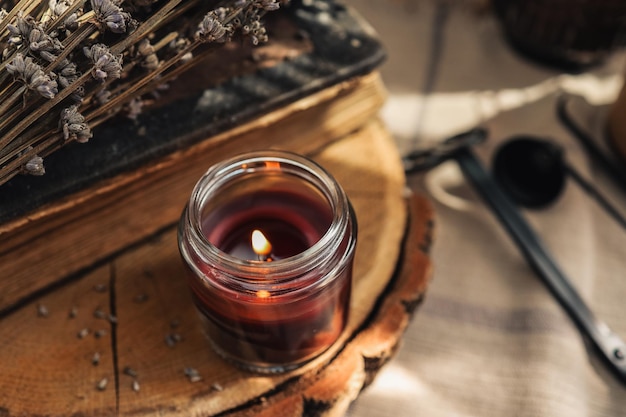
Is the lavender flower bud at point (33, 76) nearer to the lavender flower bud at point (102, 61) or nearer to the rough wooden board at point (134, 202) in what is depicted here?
the lavender flower bud at point (102, 61)

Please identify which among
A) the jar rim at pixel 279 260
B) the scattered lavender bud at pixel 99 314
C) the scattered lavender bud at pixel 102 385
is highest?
the jar rim at pixel 279 260

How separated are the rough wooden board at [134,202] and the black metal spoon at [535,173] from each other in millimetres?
259

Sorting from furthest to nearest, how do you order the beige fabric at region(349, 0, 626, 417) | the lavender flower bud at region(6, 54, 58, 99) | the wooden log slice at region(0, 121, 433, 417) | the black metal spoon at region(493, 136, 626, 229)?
the black metal spoon at region(493, 136, 626, 229) < the beige fabric at region(349, 0, 626, 417) < the wooden log slice at region(0, 121, 433, 417) < the lavender flower bud at region(6, 54, 58, 99)

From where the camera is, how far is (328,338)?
61 centimetres

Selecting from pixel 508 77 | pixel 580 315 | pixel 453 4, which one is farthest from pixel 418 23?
pixel 580 315

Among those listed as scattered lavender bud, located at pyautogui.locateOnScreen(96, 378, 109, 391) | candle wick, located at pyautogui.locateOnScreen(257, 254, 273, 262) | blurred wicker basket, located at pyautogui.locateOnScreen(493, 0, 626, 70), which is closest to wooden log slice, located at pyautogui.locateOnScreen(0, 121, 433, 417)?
scattered lavender bud, located at pyautogui.locateOnScreen(96, 378, 109, 391)

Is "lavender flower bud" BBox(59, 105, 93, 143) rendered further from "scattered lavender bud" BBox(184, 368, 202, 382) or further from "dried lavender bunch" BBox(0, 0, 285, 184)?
"scattered lavender bud" BBox(184, 368, 202, 382)

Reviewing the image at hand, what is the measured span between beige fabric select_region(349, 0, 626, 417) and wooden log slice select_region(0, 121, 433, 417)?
17cm

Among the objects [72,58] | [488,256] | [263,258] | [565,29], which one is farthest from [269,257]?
[565,29]

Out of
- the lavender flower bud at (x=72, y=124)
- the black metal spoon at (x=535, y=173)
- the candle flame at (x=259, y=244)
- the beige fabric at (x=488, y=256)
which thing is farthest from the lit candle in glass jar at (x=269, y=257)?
the black metal spoon at (x=535, y=173)

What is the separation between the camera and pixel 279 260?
0.53 meters

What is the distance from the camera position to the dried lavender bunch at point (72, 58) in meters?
0.49

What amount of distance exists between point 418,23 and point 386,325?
0.66m

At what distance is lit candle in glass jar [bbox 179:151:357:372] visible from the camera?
0.53 metres
